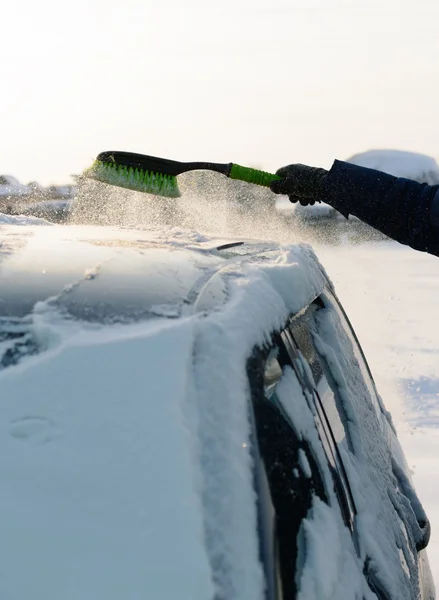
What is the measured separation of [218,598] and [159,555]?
9 centimetres

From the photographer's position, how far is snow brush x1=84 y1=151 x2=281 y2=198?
3818 mm

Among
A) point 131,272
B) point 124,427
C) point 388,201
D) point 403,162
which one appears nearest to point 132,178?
point 388,201

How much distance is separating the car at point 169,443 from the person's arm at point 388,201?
4.93 ft

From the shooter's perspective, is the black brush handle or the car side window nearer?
the car side window

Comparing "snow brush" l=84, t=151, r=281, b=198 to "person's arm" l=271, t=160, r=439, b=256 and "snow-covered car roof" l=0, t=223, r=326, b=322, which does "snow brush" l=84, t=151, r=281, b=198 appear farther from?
"snow-covered car roof" l=0, t=223, r=326, b=322

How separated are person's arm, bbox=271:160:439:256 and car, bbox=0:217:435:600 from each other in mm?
1502

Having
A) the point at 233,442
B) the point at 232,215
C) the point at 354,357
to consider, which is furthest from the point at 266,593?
the point at 232,215

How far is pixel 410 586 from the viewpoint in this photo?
1.63 m

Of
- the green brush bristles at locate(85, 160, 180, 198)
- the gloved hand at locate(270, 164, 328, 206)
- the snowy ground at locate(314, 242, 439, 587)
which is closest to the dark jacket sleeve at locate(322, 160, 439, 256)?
the gloved hand at locate(270, 164, 328, 206)

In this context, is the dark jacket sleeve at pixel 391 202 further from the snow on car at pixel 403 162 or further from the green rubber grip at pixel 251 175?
the snow on car at pixel 403 162

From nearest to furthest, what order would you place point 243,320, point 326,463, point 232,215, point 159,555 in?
1. point 159,555
2. point 243,320
3. point 326,463
4. point 232,215

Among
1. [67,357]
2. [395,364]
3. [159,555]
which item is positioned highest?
[67,357]

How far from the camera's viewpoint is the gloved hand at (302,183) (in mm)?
3287

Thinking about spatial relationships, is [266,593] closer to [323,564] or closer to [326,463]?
[323,564]
